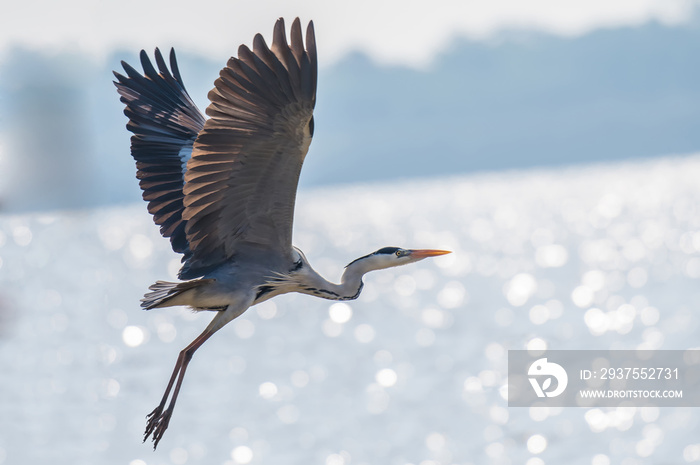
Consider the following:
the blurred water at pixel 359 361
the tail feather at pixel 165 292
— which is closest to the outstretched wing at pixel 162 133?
the tail feather at pixel 165 292

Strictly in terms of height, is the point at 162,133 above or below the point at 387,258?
above

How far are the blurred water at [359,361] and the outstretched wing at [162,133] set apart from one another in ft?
2.82

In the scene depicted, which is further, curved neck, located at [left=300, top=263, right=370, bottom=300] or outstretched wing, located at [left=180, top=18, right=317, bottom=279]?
curved neck, located at [left=300, top=263, right=370, bottom=300]

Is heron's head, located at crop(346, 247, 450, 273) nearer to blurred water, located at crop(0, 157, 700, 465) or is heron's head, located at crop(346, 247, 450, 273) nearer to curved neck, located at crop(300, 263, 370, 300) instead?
curved neck, located at crop(300, 263, 370, 300)

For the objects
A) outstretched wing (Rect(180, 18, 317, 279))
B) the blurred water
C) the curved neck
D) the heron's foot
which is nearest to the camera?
outstretched wing (Rect(180, 18, 317, 279))

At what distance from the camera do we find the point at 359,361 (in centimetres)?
2888

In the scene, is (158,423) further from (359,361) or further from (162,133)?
(359,361)

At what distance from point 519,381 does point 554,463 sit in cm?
712

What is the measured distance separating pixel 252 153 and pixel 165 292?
1.34m

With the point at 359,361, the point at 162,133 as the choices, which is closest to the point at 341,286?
the point at 162,133

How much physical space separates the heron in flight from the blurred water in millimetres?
924

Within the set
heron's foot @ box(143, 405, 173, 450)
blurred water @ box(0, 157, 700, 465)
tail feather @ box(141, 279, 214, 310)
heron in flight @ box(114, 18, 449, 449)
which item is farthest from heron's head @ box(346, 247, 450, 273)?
blurred water @ box(0, 157, 700, 465)

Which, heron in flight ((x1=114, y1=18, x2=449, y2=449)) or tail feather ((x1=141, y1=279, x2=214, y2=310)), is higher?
heron in flight ((x1=114, y1=18, x2=449, y2=449))

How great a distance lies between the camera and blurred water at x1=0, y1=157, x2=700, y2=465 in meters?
19.7
